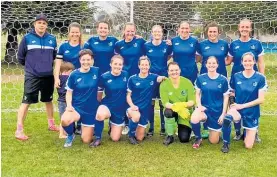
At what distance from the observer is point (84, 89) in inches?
176

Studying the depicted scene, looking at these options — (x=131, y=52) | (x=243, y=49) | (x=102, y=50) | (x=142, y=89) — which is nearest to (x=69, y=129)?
(x=142, y=89)

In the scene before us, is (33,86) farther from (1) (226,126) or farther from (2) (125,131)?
(1) (226,126)

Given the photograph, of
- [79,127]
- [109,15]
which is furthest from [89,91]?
[109,15]

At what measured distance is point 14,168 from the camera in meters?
3.73

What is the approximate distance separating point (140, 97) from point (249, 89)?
1.23m

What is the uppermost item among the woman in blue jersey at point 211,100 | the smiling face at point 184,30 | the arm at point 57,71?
the smiling face at point 184,30

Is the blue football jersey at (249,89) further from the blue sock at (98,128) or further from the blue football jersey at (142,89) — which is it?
the blue sock at (98,128)

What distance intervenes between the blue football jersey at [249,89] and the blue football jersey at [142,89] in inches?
38.3

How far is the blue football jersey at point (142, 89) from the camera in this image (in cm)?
461

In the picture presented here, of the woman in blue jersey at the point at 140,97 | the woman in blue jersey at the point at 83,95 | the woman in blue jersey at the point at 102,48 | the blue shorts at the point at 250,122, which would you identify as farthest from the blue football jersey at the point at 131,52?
the blue shorts at the point at 250,122

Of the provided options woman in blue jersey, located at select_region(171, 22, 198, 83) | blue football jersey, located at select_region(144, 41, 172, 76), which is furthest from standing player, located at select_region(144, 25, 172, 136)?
woman in blue jersey, located at select_region(171, 22, 198, 83)

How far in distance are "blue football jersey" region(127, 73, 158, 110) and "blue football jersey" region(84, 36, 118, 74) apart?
50 centimetres

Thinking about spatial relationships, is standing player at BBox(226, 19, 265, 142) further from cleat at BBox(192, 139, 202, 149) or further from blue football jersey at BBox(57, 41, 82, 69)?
blue football jersey at BBox(57, 41, 82, 69)

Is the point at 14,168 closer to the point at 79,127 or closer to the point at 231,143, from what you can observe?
the point at 79,127
